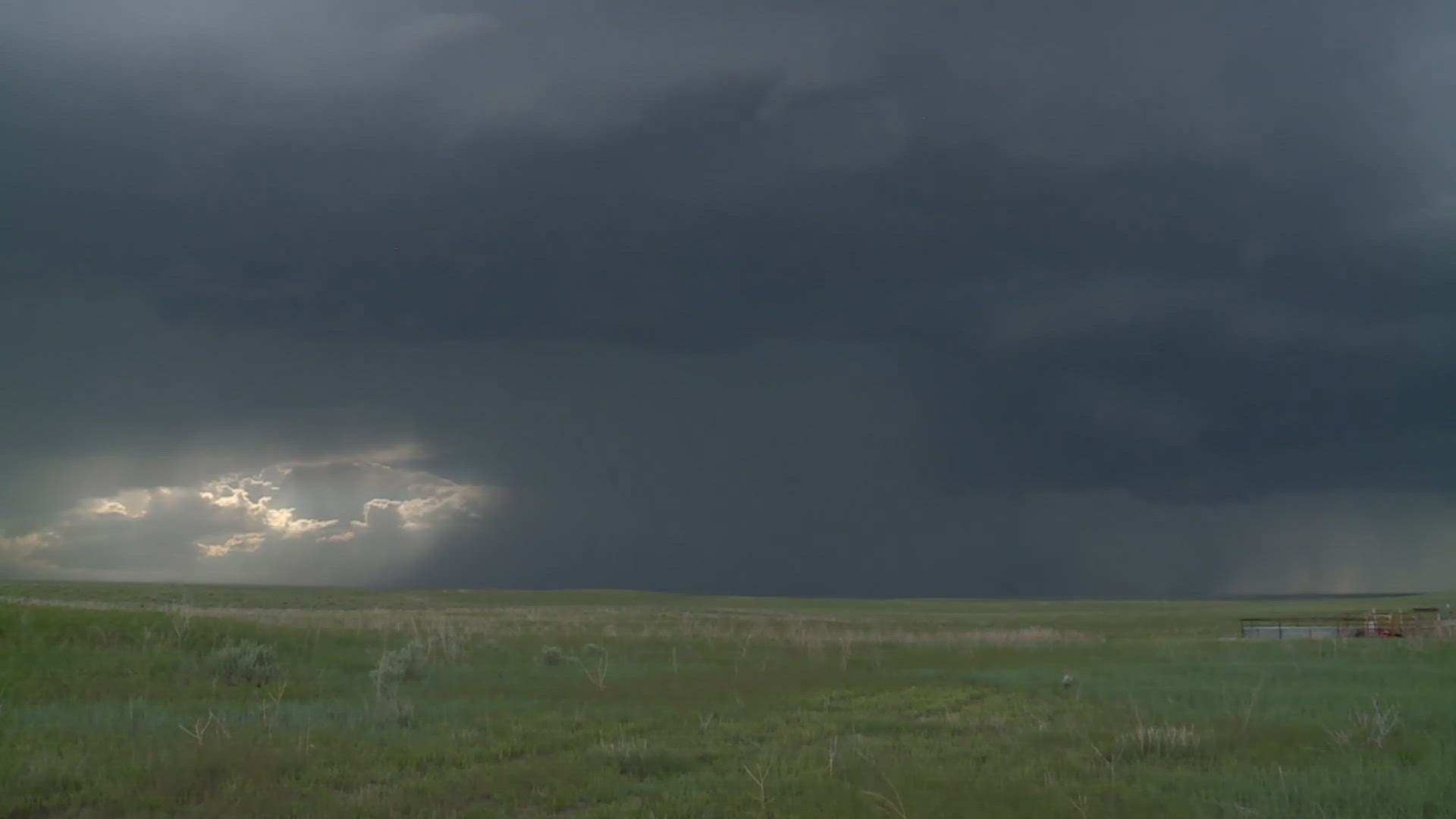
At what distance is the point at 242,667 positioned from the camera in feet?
61.7

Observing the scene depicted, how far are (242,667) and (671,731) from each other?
9.62m

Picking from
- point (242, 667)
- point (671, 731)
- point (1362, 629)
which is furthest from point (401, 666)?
point (1362, 629)

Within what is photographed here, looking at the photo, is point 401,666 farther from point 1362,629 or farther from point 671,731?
point 1362,629

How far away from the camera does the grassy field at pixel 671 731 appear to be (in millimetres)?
10062

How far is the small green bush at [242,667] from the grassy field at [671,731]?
0.15 feet

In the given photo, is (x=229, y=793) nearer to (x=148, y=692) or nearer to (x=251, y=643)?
(x=148, y=692)

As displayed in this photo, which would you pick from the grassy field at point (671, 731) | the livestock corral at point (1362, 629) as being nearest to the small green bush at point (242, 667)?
the grassy field at point (671, 731)

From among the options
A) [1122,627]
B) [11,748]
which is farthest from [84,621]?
[1122,627]

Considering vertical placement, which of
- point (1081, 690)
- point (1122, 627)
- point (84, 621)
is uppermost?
point (84, 621)

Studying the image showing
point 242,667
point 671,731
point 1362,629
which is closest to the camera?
point 671,731

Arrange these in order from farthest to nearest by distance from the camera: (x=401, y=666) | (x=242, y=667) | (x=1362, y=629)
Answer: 1. (x=1362, y=629)
2. (x=401, y=666)
3. (x=242, y=667)

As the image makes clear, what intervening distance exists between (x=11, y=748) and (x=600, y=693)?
9957 millimetres

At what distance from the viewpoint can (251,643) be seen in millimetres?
20828

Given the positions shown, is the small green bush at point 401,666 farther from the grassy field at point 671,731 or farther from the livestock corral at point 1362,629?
the livestock corral at point 1362,629
